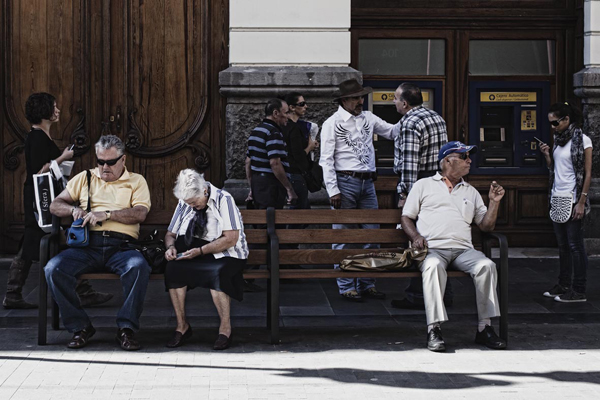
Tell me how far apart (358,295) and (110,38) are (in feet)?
13.3

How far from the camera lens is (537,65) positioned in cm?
1121

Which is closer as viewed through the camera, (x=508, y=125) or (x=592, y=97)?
(x=592, y=97)

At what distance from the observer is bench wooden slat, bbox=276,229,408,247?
746 cm

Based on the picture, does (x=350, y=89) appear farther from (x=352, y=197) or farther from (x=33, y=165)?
(x=33, y=165)

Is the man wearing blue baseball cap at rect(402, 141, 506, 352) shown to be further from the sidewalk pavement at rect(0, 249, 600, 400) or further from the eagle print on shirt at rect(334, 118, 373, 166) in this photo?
the eagle print on shirt at rect(334, 118, 373, 166)

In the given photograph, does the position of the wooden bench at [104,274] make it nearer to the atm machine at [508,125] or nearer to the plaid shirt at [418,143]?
the plaid shirt at [418,143]

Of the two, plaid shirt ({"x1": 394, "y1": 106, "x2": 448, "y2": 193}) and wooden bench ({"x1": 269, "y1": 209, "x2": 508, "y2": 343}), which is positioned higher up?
plaid shirt ({"x1": 394, "y1": 106, "x2": 448, "y2": 193})

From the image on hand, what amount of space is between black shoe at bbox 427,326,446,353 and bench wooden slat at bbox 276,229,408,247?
1022 mm

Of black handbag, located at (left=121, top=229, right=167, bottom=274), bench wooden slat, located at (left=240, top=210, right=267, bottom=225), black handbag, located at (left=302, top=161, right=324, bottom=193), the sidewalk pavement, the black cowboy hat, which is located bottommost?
the sidewalk pavement

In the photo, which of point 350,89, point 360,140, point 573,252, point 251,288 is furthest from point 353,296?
point 573,252

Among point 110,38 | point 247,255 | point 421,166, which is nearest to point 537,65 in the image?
point 421,166

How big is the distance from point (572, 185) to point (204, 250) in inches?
136

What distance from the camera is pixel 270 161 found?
8969 millimetres

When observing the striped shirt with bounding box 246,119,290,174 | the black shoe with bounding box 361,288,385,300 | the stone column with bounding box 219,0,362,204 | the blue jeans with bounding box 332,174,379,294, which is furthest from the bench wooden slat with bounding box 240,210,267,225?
the stone column with bounding box 219,0,362,204
